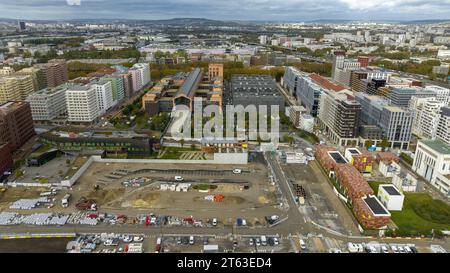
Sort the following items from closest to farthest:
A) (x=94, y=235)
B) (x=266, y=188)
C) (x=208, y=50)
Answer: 1. (x=94, y=235)
2. (x=266, y=188)
3. (x=208, y=50)

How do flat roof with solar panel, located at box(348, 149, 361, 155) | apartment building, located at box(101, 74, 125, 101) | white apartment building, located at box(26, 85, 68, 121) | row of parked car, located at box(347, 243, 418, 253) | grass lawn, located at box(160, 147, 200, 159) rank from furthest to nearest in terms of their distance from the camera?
apartment building, located at box(101, 74, 125, 101)
white apartment building, located at box(26, 85, 68, 121)
grass lawn, located at box(160, 147, 200, 159)
flat roof with solar panel, located at box(348, 149, 361, 155)
row of parked car, located at box(347, 243, 418, 253)

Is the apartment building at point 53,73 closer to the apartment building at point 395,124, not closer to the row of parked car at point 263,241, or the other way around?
the row of parked car at point 263,241

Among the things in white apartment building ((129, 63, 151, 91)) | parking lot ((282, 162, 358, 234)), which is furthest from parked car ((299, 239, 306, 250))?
white apartment building ((129, 63, 151, 91))

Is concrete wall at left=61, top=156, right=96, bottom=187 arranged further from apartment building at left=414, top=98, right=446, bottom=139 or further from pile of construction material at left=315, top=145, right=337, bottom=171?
apartment building at left=414, top=98, right=446, bottom=139

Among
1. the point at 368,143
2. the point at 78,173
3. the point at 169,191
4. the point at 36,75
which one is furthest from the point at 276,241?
the point at 36,75
